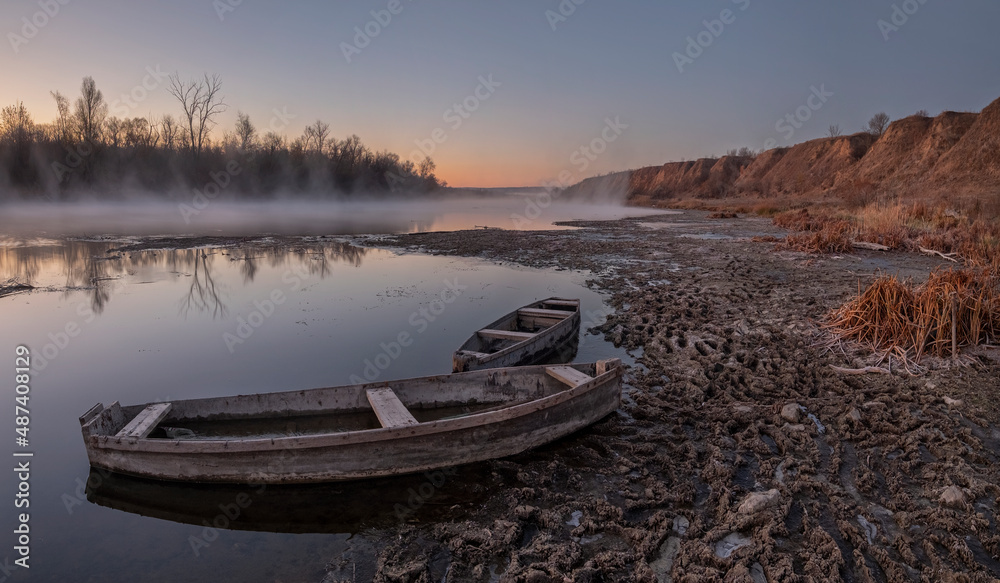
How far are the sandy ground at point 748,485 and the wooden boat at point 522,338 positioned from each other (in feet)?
5.28

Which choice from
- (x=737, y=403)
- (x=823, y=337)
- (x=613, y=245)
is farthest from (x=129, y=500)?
(x=613, y=245)

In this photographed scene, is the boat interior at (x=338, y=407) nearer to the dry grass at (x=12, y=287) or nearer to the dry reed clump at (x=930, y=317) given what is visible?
the dry reed clump at (x=930, y=317)

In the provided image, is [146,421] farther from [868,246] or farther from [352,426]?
[868,246]

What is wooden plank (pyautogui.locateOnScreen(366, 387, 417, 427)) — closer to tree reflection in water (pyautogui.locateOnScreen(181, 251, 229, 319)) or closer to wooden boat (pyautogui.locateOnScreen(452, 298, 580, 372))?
wooden boat (pyautogui.locateOnScreen(452, 298, 580, 372))

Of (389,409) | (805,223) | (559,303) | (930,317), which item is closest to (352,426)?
(389,409)

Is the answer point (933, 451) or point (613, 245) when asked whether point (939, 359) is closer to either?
point (933, 451)

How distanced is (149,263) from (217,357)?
531 inches

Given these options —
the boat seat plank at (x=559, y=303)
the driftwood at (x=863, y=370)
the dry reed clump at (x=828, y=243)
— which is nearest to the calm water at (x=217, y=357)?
the boat seat plank at (x=559, y=303)

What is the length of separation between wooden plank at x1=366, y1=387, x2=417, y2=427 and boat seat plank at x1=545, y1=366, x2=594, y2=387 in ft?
6.77

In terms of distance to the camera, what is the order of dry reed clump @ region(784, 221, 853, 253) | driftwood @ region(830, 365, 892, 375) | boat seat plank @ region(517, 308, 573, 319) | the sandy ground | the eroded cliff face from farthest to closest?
1. the eroded cliff face
2. dry reed clump @ region(784, 221, 853, 253)
3. boat seat plank @ region(517, 308, 573, 319)
4. driftwood @ region(830, 365, 892, 375)
5. the sandy ground

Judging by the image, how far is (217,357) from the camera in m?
10.1

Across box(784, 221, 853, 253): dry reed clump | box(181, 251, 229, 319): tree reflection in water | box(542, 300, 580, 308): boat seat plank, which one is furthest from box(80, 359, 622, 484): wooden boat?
box(784, 221, 853, 253): dry reed clump

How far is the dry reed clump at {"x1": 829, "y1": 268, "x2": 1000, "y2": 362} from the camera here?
7.62 m

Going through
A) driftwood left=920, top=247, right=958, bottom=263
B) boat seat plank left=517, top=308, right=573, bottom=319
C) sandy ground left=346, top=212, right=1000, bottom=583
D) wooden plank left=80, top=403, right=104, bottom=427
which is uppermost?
driftwood left=920, top=247, right=958, bottom=263
